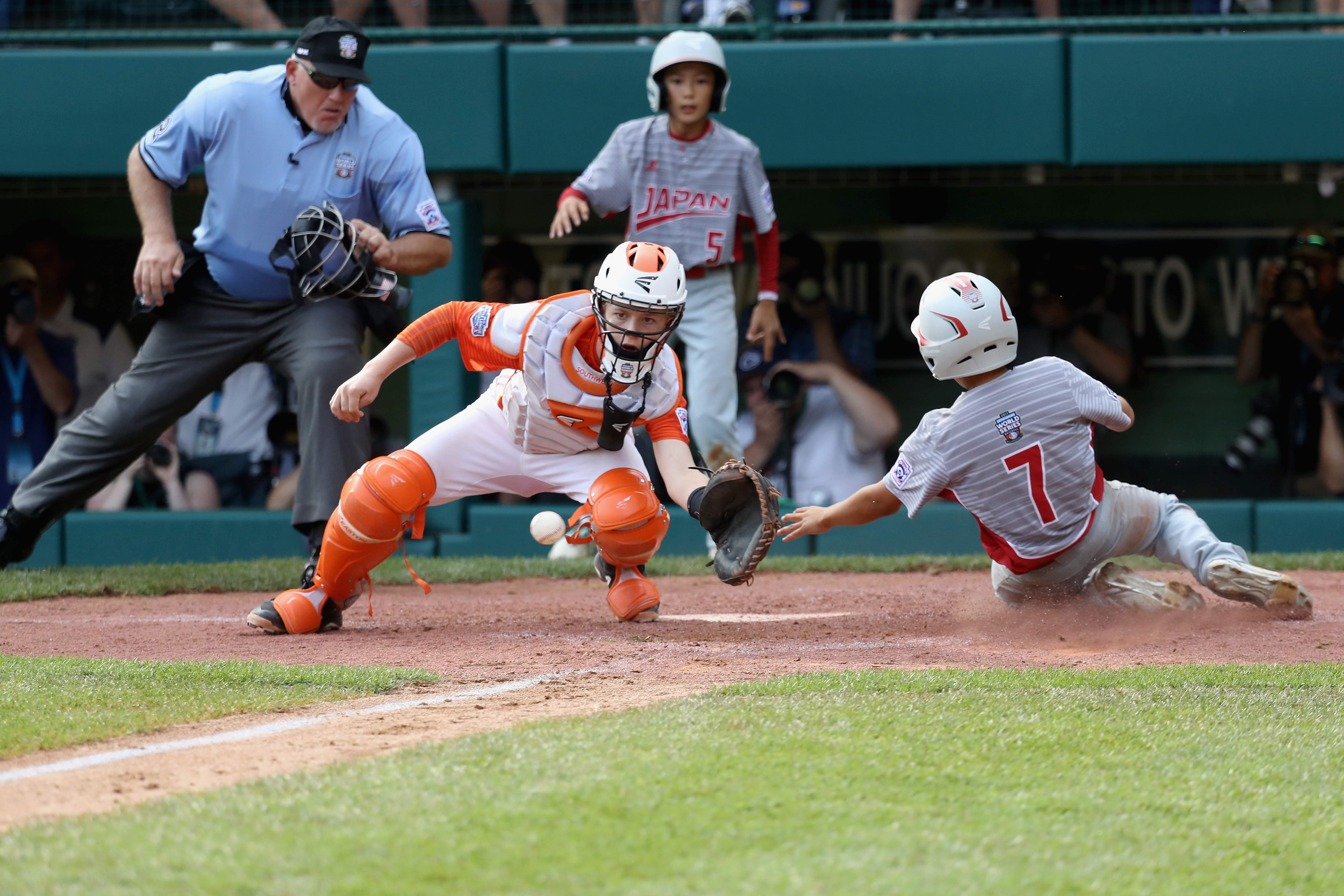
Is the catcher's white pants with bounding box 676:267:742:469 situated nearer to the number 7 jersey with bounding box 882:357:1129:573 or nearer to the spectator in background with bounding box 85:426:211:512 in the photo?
the number 7 jersey with bounding box 882:357:1129:573

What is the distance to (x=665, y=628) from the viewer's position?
4.17 metres

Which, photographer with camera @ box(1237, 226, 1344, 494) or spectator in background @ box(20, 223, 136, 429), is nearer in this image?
photographer with camera @ box(1237, 226, 1344, 494)

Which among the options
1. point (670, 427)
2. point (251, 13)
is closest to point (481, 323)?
point (670, 427)

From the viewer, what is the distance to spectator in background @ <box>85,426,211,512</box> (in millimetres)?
7191

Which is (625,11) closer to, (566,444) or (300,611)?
(566,444)

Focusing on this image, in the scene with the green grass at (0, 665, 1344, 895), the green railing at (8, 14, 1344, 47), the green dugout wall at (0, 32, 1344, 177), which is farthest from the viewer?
the green railing at (8, 14, 1344, 47)

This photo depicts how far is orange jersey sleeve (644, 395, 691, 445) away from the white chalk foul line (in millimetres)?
939

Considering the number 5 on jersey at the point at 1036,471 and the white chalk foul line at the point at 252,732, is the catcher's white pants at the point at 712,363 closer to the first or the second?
the number 5 on jersey at the point at 1036,471

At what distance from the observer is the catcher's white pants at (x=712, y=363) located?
18.9ft

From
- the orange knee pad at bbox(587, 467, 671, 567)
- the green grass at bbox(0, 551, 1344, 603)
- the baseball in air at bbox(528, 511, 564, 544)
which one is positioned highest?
the orange knee pad at bbox(587, 467, 671, 567)

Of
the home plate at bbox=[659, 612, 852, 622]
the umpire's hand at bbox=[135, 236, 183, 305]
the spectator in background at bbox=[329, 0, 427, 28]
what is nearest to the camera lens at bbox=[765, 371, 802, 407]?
the spectator in background at bbox=[329, 0, 427, 28]

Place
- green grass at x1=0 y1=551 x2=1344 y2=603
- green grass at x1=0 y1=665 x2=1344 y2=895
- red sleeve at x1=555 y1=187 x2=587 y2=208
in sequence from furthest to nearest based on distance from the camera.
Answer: red sleeve at x1=555 y1=187 x2=587 y2=208, green grass at x1=0 y1=551 x2=1344 y2=603, green grass at x1=0 y1=665 x2=1344 y2=895

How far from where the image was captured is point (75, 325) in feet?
24.8

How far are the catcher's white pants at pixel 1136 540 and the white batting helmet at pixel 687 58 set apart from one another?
2.52 meters
